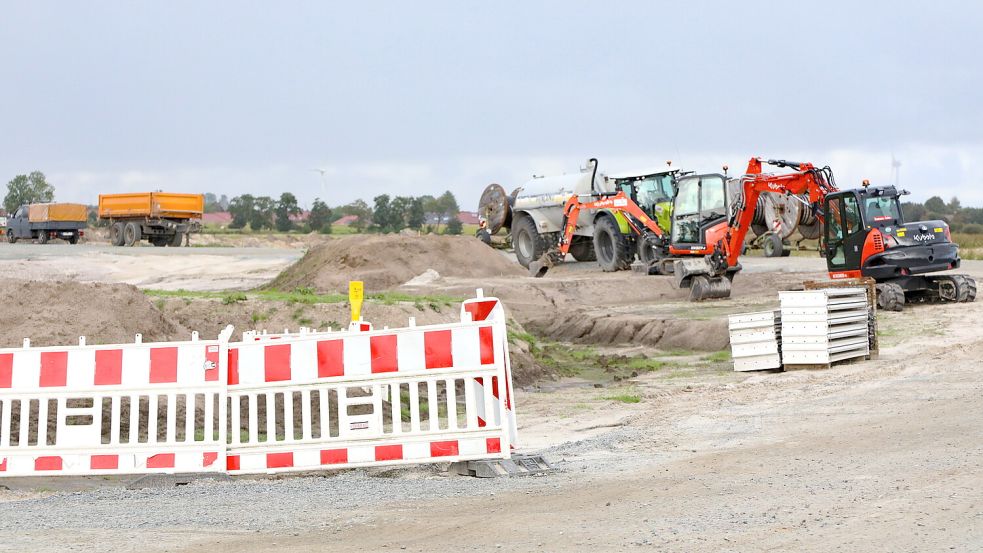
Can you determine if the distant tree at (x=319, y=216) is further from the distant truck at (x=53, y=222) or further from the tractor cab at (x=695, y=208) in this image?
the tractor cab at (x=695, y=208)

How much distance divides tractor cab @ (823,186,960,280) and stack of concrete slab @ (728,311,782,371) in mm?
6672

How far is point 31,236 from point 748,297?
38.3 m

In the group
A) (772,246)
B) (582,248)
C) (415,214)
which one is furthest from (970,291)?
(415,214)

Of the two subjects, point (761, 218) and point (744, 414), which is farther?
point (761, 218)

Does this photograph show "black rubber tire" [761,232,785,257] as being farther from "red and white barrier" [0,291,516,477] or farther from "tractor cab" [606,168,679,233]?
"red and white barrier" [0,291,516,477]

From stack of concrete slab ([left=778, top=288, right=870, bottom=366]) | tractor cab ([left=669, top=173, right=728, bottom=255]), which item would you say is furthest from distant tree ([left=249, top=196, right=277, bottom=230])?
stack of concrete slab ([left=778, top=288, right=870, bottom=366])

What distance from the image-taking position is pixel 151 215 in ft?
164

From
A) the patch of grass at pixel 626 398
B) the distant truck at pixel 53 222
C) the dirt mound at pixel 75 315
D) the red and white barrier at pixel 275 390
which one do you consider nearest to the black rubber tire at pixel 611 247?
the patch of grass at pixel 626 398

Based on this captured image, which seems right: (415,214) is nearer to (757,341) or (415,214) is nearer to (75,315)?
(757,341)

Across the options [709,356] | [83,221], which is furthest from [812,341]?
[83,221]

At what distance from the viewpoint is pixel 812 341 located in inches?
612

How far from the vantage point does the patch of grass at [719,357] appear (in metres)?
18.1

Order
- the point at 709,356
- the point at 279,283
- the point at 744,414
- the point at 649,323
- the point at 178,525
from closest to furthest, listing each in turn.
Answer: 1. the point at 178,525
2. the point at 744,414
3. the point at 709,356
4. the point at 649,323
5. the point at 279,283

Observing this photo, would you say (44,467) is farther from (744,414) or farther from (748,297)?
(748,297)
